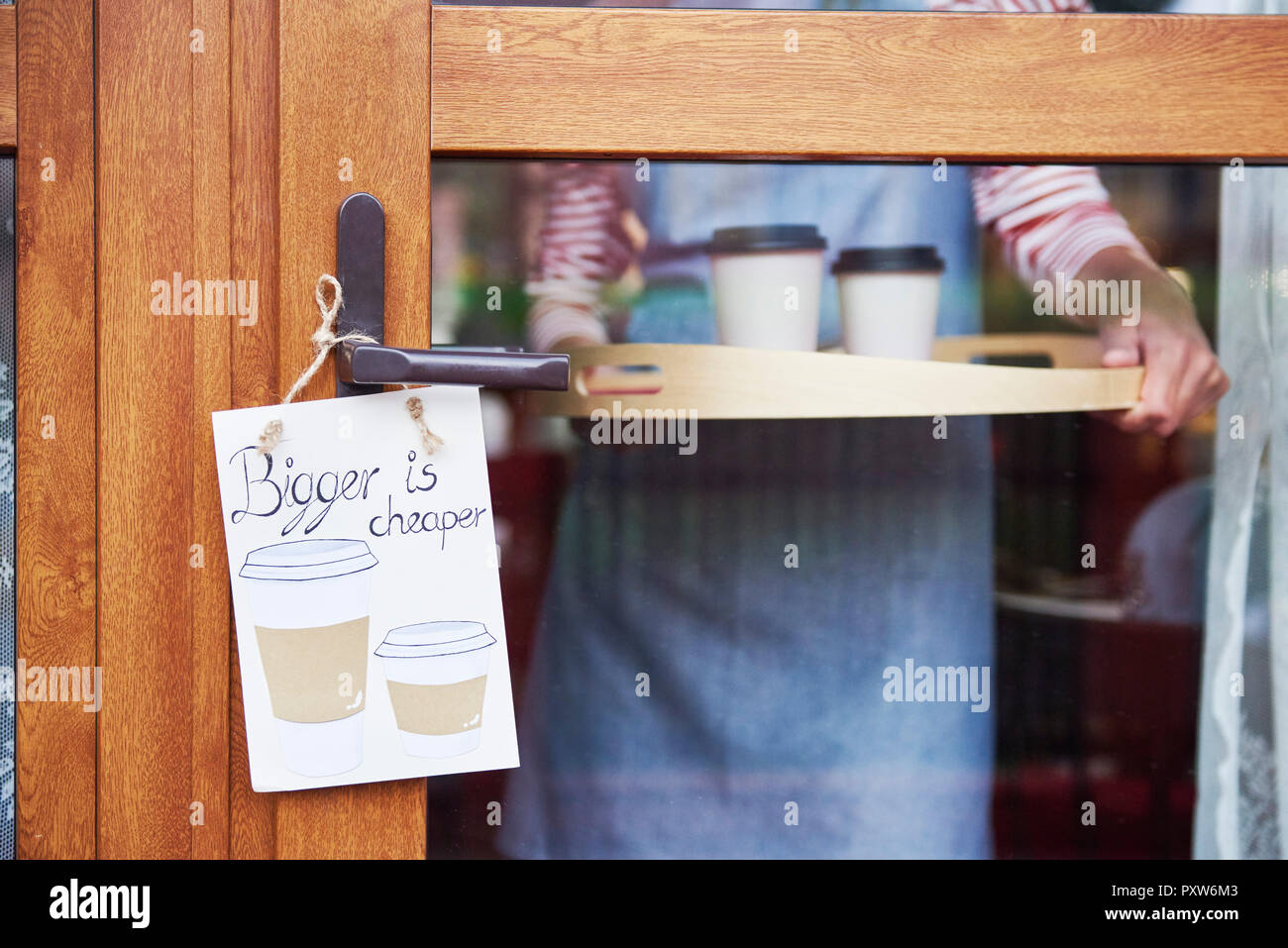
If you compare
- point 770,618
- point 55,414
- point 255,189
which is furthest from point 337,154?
point 770,618

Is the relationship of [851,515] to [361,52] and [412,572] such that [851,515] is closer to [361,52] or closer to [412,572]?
[412,572]

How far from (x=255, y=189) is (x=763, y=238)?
419 mm

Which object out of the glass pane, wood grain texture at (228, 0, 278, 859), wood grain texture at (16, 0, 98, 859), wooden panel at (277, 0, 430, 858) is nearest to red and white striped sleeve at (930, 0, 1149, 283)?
the glass pane

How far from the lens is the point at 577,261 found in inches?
29.0

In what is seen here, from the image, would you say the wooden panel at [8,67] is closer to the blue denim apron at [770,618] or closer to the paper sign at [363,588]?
the paper sign at [363,588]

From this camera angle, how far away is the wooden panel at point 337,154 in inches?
26.3

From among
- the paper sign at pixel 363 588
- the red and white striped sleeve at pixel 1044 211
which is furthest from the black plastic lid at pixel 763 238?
the paper sign at pixel 363 588

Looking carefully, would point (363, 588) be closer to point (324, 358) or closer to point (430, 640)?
point (430, 640)

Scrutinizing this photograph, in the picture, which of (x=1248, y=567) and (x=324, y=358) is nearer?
(x=324, y=358)

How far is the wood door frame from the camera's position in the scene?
2.21ft

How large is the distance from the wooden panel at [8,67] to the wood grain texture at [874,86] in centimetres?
34

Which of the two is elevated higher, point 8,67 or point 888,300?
point 8,67

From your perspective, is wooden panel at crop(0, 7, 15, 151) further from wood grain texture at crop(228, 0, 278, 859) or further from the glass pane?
the glass pane
